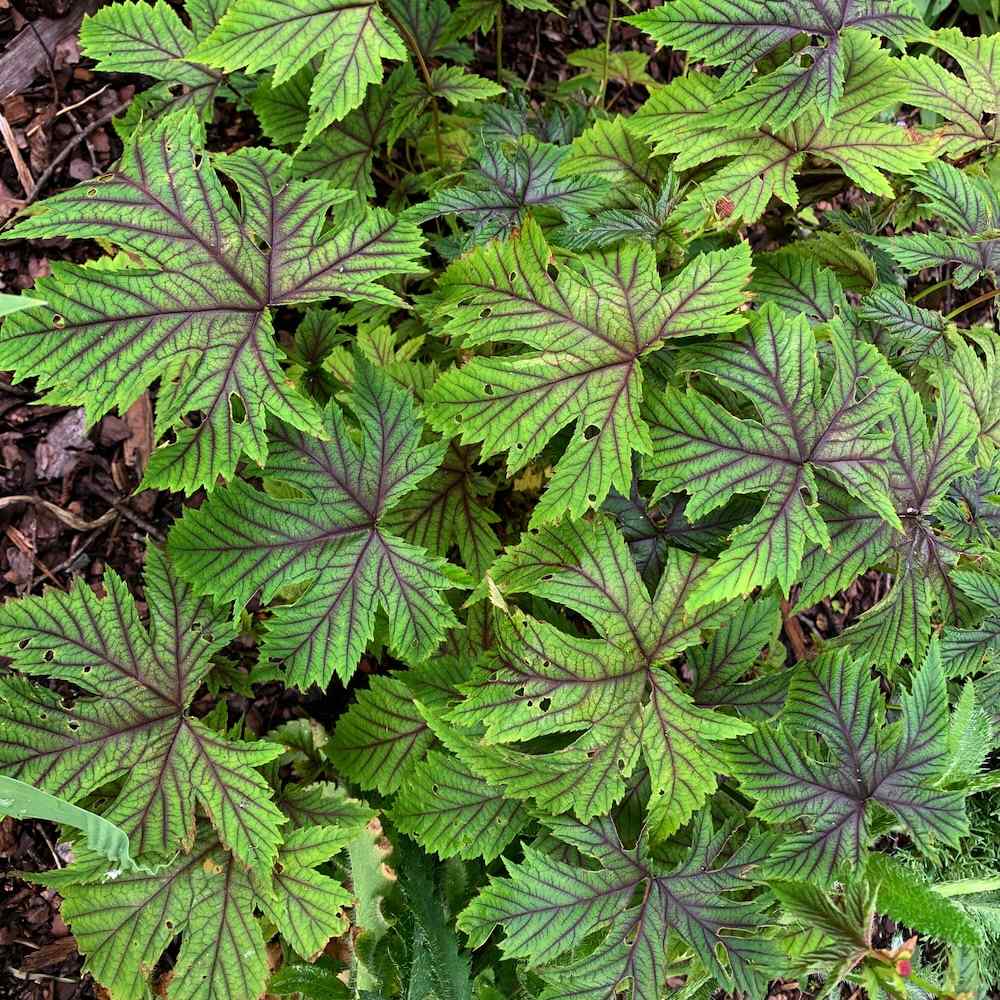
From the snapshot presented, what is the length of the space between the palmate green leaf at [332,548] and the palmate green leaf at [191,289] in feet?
0.44

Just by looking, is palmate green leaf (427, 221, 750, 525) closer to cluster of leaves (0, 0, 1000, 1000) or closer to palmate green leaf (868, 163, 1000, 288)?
cluster of leaves (0, 0, 1000, 1000)

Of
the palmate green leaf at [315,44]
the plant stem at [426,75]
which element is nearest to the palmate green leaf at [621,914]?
the palmate green leaf at [315,44]

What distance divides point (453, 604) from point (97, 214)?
1044 millimetres

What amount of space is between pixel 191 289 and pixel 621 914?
52.8 inches

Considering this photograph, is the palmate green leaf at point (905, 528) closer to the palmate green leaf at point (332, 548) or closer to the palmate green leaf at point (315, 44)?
the palmate green leaf at point (332, 548)

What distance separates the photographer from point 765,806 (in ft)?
5.39

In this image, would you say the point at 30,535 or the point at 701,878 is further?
the point at 30,535

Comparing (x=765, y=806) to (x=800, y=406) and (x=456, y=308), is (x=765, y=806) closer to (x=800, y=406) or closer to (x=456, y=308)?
(x=800, y=406)

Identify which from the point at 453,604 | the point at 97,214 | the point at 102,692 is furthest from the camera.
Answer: the point at 453,604

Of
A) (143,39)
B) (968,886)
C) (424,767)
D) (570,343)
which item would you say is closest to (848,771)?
(968,886)

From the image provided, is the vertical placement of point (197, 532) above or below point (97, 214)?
below

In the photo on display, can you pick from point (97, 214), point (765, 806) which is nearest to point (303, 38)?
point (97, 214)

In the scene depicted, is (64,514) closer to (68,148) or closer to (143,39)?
(68,148)

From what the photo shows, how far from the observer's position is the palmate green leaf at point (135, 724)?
5.52 feet
